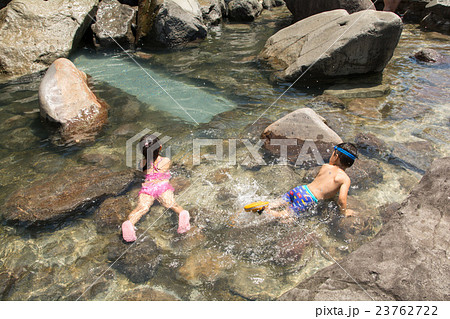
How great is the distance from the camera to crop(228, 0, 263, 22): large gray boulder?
1455 centimetres

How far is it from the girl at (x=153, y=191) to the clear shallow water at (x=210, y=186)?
5.3 inches

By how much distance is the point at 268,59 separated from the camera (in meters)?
8.83

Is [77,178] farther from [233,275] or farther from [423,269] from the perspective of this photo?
[423,269]

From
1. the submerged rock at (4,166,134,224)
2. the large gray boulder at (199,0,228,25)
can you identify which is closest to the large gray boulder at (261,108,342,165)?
the submerged rock at (4,166,134,224)

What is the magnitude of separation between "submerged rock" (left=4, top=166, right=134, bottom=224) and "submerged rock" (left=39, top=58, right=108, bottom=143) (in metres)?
1.42

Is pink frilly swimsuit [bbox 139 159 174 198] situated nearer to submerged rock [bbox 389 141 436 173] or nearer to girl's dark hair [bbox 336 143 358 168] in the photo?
girl's dark hair [bbox 336 143 358 168]

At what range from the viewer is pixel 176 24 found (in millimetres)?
10641

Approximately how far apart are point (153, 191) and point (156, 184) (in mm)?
131

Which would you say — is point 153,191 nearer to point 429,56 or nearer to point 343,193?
point 343,193

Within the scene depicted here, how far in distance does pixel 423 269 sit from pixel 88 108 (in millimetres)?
6043

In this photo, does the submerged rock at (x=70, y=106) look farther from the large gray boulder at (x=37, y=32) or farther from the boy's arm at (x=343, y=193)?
the boy's arm at (x=343, y=193)

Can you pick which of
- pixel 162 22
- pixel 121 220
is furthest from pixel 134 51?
pixel 121 220

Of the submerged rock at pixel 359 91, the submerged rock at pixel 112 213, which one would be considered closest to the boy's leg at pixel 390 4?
the submerged rock at pixel 359 91

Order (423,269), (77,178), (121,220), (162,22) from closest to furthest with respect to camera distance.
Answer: (423,269), (121,220), (77,178), (162,22)
